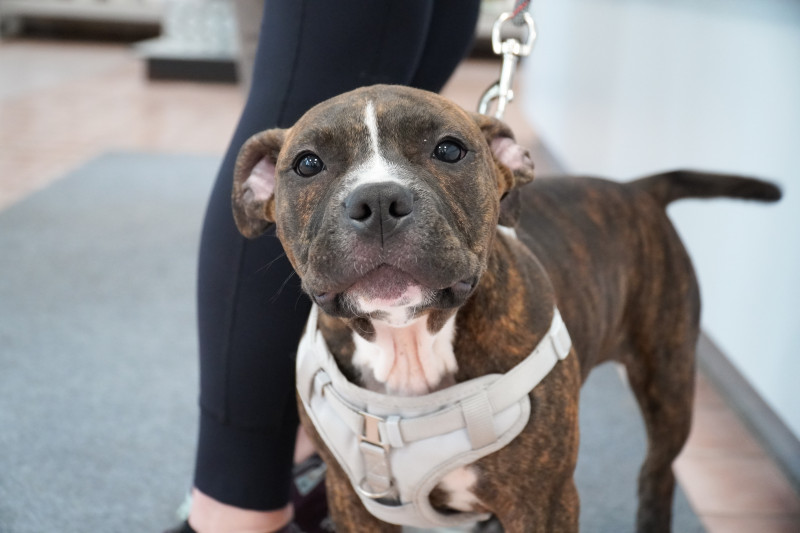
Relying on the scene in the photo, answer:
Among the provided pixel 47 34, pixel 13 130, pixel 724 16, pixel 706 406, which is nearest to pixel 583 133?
pixel 724 16

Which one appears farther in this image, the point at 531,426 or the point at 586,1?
the point at 586,1

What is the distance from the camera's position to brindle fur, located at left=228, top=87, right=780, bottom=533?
1.26 meters

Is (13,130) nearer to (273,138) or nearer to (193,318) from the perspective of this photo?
(193,318)

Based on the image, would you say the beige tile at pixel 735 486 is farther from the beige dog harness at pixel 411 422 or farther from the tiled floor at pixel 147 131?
the beige dog harness at pixel 411 422

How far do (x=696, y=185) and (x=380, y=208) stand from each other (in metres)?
1.01

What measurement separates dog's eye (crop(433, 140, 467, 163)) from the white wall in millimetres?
1169

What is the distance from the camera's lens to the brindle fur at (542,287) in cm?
126

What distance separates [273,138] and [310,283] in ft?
1.02

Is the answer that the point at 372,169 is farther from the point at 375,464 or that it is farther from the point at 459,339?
the point at 375,464

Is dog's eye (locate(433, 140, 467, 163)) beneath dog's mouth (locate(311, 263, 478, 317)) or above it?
above

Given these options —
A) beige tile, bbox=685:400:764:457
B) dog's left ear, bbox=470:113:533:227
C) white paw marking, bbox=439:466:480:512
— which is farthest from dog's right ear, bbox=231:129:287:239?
beige tile, bbox=685:400:764:457

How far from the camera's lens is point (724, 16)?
264 cm

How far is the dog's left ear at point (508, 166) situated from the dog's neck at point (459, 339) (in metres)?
0.09

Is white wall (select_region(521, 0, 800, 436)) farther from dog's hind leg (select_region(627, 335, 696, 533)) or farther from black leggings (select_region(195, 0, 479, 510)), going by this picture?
black leggings (select_region(195, 0, 479, 510))
